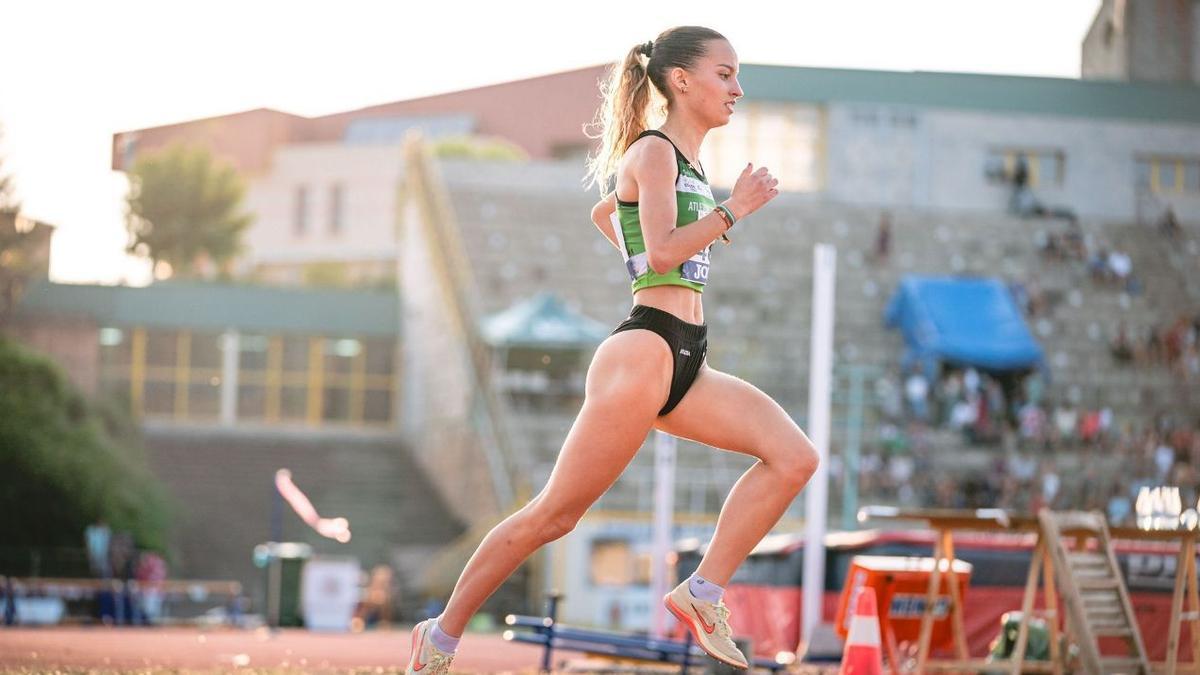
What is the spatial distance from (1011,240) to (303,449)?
15529 mm

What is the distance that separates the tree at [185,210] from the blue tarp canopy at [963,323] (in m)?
32.0

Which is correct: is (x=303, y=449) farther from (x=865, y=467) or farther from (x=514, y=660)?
(x=514, y=660)

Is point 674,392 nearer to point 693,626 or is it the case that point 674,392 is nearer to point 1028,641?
point 693,626

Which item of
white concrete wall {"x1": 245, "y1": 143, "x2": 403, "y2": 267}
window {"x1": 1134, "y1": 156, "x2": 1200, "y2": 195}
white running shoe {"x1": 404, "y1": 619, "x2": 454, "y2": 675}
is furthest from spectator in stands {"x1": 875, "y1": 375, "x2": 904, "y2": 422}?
white concrete wall {"x1": 245, "y1": 143, "x2": 403, "y2": 267}

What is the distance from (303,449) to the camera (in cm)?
3831

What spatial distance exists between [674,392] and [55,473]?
1028 inches

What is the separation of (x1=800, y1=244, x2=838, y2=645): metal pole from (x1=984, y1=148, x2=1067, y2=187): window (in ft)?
107

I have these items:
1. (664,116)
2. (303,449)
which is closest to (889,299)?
(303,449)

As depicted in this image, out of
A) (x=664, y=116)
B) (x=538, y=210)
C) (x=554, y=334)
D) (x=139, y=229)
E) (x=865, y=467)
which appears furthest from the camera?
(x=139, y=229)

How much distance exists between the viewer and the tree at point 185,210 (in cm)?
6284

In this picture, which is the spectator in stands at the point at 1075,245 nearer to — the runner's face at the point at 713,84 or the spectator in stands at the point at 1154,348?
the spectator in stands at the point at 1154,348

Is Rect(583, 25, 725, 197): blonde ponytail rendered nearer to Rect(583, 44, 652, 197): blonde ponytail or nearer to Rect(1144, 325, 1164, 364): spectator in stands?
Rect(583, 44, 652, 197): blonde ponytail

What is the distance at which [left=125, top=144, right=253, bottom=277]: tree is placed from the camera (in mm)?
62844

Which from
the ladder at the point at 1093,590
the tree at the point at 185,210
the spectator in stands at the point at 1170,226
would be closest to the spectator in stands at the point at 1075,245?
the spectator in stands at the point at 1170,226
